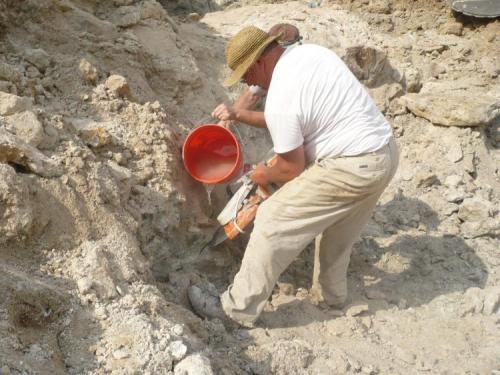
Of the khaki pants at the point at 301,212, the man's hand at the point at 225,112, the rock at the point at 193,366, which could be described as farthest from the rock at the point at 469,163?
the rock at the point at 193,366

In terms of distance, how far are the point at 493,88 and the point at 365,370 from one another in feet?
12.7

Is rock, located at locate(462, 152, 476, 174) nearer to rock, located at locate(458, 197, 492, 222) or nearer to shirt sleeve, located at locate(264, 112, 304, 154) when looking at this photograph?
rock, located at locate(458, 197, 492, 222)

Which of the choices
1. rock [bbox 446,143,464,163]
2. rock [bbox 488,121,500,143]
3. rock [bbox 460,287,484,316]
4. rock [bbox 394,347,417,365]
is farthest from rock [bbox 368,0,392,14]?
rock [bbox 394,347,417,365]

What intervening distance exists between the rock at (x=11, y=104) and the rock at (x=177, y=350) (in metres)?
1.64

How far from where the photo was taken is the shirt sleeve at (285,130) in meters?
3.12

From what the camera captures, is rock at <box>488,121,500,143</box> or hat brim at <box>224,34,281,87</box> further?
rock at <box>488,121,500,143</box>

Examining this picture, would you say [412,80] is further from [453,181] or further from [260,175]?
[260,175]

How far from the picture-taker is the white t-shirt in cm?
313

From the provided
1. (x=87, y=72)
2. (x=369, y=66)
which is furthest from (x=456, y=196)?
(x=87, y=72)

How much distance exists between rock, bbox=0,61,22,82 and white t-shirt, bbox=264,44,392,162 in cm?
169

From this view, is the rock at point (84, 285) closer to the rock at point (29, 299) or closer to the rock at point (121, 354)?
the rock at point (29, 299)

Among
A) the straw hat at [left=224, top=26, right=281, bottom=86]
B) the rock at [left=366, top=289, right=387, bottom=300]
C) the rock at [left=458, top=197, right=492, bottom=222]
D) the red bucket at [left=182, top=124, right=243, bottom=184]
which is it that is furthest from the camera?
the rock at [left=458, top=197, right=492, bottom=222]

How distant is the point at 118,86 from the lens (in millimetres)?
4035

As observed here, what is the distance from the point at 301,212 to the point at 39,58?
6.90 feet
